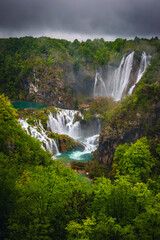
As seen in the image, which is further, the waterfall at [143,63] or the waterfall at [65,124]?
the waterfall at [143,63]

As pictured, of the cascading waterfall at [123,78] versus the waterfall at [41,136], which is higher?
the cascading waterfall at [123,78]

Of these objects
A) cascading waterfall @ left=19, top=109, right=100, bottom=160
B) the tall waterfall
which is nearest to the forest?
the tall waterfall

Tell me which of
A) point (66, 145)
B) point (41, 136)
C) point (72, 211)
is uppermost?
point (72, 211)

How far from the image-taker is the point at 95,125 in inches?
2247

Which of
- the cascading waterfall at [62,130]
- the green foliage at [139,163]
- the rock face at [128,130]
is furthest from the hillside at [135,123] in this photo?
the cascading waterfall at [62,130]

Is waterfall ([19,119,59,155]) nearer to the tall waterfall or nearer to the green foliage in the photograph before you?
the green foliage

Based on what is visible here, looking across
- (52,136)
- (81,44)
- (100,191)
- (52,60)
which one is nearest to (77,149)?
(52,136)

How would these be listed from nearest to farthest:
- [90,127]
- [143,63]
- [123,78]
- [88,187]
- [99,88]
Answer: [88,187] → [90,127] → [143,63] → [123,78] → [99,88]

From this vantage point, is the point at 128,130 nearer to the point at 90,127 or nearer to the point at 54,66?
the point at 90,127

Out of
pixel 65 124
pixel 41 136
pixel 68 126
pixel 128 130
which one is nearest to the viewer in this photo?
pixel 128 130

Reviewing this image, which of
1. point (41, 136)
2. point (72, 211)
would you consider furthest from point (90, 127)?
point (72, 211)

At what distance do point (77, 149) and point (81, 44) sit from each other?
73.7 metres

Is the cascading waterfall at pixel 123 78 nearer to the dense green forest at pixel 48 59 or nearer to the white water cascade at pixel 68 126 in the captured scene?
the dense green forest at pixel 48 59

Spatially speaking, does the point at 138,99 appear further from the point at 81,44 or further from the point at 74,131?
the point at 81,44
